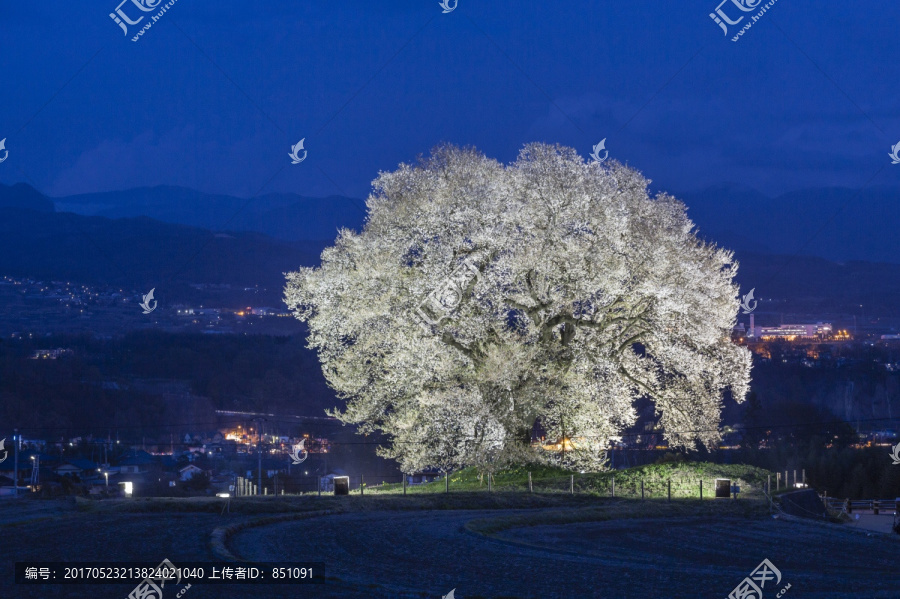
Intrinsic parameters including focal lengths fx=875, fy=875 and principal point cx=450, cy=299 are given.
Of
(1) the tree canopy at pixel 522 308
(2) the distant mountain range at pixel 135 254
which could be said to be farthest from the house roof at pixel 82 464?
(2) the distant mountain range at pixel 135 254

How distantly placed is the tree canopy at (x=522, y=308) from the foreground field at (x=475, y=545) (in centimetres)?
654

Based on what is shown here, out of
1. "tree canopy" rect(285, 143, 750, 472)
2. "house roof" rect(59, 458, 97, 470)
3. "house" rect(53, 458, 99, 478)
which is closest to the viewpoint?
"tree canopy" rect(285, 143, 750, 472)

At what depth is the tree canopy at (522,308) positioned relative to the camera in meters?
33.0

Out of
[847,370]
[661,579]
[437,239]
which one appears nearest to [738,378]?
[437,239]

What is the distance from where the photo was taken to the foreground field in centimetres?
1212

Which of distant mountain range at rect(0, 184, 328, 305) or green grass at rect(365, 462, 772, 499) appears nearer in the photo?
green grass at rect(365, 462, 772, 499)

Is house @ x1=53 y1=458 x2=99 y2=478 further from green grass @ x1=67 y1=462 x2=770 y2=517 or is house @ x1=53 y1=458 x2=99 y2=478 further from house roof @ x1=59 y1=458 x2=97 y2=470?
green grass @ x1=67 y1=462 x2=770 y2=517

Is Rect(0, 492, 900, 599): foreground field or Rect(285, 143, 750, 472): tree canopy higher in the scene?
Rect(285, 143, 750, 472): tree canopy

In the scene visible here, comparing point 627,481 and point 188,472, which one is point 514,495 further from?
point 188,472

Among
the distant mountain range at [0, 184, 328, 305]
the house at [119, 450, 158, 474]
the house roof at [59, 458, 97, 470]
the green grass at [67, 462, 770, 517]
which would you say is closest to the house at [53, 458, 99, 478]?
the house roof at [59, 458, 97, 470]

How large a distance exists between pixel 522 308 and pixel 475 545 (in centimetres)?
1832

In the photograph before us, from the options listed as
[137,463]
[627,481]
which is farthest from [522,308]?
[137,463]

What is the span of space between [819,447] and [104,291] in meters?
84.2

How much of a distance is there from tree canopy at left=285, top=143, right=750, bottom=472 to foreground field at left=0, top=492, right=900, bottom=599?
6.54 m
